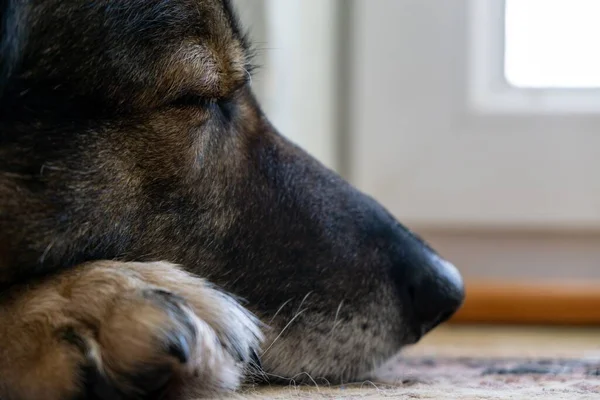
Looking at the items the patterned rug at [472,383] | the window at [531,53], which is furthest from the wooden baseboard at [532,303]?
the patterned rug at [472,383]

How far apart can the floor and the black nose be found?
0.20 ft

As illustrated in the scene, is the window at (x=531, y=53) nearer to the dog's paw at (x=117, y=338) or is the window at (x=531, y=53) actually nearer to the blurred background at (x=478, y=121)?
the blurred background at (x=478, y=121)

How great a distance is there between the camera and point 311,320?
0.97m

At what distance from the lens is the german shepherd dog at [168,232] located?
70cm

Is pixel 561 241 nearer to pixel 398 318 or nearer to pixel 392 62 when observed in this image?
pixel 392 62

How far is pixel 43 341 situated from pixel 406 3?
5.26ft

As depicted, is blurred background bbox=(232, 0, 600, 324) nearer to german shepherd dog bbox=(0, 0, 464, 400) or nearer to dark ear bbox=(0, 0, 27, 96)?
german shepherd dog bbox=(0, 0, 464, 400)

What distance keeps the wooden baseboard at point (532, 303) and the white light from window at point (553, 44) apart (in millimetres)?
497

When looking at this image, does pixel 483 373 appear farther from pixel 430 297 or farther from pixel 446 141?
pixel 446 141

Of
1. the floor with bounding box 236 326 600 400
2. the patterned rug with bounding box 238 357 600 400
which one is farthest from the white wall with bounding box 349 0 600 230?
the patterned rug with bounding box 238 357 600 400

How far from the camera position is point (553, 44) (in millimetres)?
2113

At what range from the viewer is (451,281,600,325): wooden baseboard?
1.91 meters

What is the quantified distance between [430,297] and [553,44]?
1280mm

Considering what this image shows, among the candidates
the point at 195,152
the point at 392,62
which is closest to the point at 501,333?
the point at 392,62
